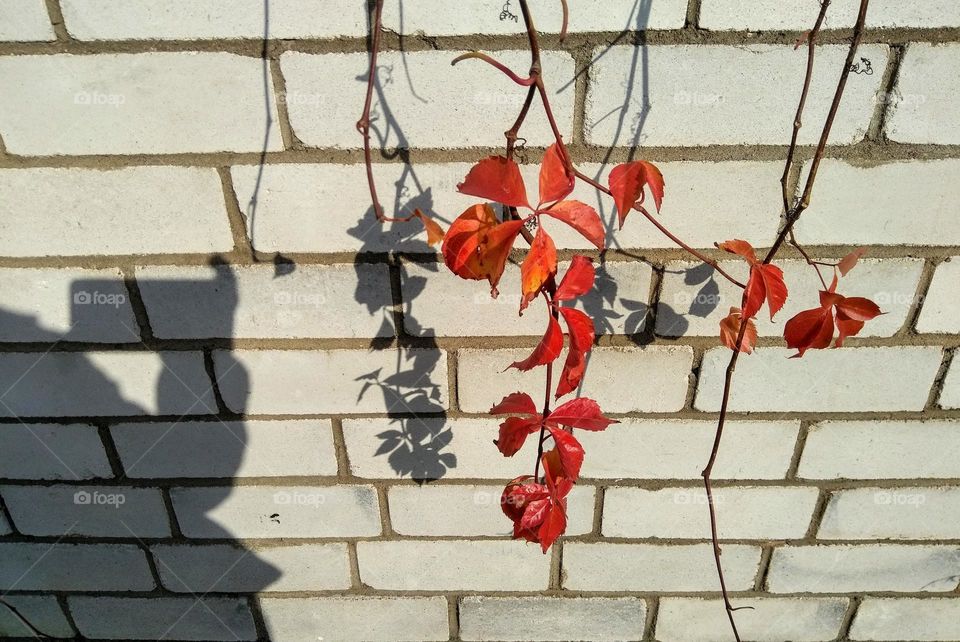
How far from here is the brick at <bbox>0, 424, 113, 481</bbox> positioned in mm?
1024

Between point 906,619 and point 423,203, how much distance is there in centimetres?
138

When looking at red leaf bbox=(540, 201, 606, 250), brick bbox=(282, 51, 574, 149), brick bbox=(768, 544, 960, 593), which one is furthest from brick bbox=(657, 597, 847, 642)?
brick bbox=(282, 51, 574, 149)

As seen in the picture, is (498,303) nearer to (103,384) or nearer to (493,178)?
(493,178)

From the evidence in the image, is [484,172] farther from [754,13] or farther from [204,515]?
[204,515]

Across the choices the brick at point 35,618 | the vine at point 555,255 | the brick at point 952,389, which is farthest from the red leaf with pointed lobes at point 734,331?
the brick at point 35,618

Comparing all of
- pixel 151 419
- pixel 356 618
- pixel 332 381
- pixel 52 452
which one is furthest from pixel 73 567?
pixel 332 381

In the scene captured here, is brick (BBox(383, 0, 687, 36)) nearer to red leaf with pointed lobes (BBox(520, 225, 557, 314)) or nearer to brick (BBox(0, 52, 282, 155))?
brick (BBox(0, 52, 282, 155))

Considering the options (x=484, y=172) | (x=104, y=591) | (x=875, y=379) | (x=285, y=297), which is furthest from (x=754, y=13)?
(x=104, y=591)

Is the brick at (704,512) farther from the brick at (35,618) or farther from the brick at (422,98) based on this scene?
the brick at (35,618)

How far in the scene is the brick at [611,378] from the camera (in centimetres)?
Answer: 96

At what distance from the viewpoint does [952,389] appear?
3.21 ft

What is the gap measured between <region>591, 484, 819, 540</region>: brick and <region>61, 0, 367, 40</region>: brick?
0.93m

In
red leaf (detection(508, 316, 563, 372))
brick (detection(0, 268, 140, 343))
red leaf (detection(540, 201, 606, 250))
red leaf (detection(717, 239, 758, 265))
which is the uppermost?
red leaf (detection(540, 201, 606, 250))

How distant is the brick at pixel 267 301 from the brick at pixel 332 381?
1.8 inches
